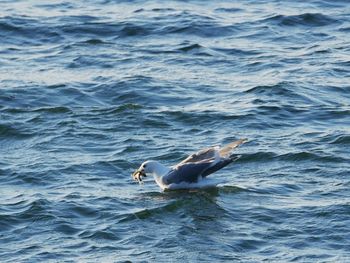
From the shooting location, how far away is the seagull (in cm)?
1459

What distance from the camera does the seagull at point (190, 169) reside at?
1459 centimetres

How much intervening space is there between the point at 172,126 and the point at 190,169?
271 cm

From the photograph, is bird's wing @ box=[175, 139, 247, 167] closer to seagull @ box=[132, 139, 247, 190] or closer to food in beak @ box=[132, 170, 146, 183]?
seagull @ box=[132, 139, 247, 190]

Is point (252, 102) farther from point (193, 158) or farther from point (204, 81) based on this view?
point (193, 158)

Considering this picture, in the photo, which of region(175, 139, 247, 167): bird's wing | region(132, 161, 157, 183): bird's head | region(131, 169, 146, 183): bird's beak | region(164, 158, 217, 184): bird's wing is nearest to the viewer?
region(164, 158, 217, 184): bird's wing

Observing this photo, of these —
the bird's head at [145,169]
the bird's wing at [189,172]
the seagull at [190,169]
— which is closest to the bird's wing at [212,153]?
the seagull at [190,169]

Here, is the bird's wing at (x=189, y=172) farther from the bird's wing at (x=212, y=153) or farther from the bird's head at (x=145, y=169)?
the bird's head at (x=145, y=169)

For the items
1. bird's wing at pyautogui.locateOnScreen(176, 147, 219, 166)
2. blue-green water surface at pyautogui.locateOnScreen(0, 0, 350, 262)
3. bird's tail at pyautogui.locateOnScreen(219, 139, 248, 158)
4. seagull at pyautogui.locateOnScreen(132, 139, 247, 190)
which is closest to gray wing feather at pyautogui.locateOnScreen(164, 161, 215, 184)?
seagull at pyautogui.locateOnScreen(132, 139, 247, 190)

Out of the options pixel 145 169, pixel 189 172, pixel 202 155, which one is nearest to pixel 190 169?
pixel 189 172

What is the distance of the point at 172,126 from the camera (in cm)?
1730

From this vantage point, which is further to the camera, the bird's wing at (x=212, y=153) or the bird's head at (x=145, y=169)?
the bird's head at (x=145, y=169)

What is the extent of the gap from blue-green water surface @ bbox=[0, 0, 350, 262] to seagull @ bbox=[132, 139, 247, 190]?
0.60 ft

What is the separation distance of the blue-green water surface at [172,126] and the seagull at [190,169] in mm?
183

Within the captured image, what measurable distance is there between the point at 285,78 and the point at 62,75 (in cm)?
407
